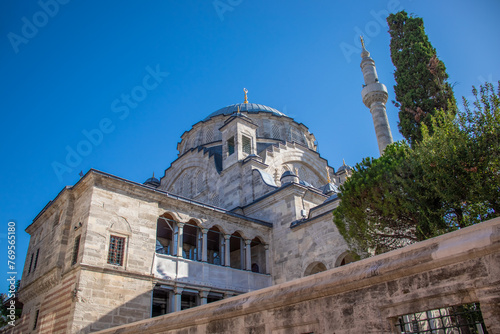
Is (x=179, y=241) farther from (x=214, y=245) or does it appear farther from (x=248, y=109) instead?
(x=248, y=109)

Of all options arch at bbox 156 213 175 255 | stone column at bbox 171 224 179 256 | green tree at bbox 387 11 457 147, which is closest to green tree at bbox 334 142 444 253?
green tree at bbox 387 11 457 147

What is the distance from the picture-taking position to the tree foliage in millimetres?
8273

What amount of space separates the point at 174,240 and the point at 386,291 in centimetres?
1147

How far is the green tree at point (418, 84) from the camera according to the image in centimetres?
1202

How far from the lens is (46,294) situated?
43.6ft

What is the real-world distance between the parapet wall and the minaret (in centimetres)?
1398

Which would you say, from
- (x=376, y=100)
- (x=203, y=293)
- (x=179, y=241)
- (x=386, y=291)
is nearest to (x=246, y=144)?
(x=376, y=100)

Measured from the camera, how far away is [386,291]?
165 inches

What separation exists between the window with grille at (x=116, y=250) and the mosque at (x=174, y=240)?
32mm

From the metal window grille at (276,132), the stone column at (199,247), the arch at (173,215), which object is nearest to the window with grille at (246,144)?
the metal window grille at (276,132)

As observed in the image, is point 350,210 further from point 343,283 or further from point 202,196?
point 202,196

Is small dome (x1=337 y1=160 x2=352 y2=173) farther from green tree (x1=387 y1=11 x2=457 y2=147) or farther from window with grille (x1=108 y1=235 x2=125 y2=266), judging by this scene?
window with grille (x1=108 y1=235 x2=125 y2=266)

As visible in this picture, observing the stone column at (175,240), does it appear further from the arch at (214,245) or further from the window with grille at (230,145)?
the window with grille at (230,145)

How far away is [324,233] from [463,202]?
7279 mm
